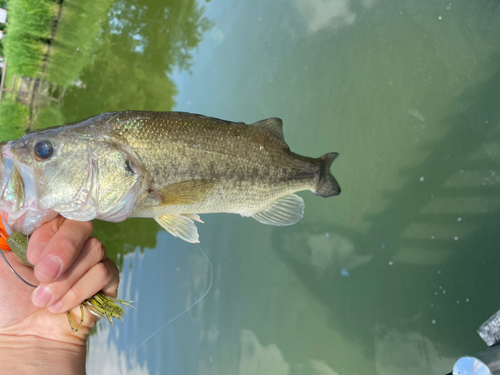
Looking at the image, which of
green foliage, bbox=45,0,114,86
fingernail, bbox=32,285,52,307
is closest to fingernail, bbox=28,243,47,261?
fingernail, bbox=32,285,52,307

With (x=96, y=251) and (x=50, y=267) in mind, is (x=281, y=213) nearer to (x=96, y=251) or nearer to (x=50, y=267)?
(x=96, y=251)

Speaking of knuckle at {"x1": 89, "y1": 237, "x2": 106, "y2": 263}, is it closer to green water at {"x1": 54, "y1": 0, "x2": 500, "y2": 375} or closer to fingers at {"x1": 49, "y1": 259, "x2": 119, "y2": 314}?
fingers at {"x1": 49, "y1": 259, "x2": 119, "y2": 314}

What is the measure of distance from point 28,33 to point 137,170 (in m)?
4.90

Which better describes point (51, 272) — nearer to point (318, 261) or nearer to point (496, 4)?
point (318, 261)

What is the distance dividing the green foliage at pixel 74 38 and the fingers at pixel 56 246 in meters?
4.31

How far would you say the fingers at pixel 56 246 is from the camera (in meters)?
0.97

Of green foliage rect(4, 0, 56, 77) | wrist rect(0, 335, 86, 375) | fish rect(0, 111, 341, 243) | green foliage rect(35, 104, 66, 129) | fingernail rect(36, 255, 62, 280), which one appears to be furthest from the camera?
green foliage rect(35, 104, 66, 129)

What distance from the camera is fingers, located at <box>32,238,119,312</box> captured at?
3.41 feet

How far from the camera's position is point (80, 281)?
3.65 feet

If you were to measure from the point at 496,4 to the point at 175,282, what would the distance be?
11.7 feet

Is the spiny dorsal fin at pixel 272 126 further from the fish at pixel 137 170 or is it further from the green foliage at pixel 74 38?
the green foliage at pixel 74 38

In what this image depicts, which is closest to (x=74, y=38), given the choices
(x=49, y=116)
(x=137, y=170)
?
(x=49, y=116)

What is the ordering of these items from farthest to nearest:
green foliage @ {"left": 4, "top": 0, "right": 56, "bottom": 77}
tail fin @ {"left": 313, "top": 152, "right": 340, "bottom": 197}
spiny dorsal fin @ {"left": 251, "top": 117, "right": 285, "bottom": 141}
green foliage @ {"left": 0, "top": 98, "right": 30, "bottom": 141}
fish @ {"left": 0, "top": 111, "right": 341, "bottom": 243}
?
green foliage @ {"left": 0, "top": 98, "right": 30, "bottom": 141} → green foliage @ {"left": 4, "top": 0, "right": 56, "bottom": 77} → tail fin @ {"left": 313, "top": 152, "right": 340, "bottom": 197} → spiny dorsal fin @ {"left": 251, "top": 117, "right": 285, "bottom": 141} → fish @ {"left": 0, "top": 111, "right": 341, "bottom": 243}

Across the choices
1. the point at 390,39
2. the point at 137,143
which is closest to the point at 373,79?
the point at 390,39
